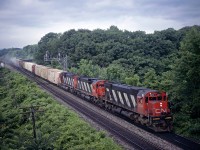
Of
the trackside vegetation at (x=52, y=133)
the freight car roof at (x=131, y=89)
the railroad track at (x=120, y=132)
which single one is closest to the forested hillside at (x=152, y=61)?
the freight car roof at (x=131, y=89)

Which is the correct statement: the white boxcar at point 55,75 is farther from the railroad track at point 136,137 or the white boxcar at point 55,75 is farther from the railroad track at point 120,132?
the railroad track at point 136,137

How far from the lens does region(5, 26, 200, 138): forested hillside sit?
91.9 ft

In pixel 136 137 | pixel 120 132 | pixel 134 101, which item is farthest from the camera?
pixel 134 101

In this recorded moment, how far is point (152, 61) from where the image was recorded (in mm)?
68188

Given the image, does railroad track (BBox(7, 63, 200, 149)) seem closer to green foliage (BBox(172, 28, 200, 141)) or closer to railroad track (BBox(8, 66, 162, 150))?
railroad track (BBox(8, 66, 162, 150))

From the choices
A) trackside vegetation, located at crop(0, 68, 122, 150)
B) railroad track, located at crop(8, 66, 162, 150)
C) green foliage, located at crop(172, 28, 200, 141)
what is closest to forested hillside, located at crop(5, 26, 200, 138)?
green foliage, located at crop(172, 28, 200, 141)

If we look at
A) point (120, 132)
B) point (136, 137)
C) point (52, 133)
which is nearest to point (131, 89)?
point (120, 132)

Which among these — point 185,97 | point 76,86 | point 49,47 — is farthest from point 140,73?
point 49,47

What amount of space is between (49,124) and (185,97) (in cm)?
1514

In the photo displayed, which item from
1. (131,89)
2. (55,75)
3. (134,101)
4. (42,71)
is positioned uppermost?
(131,89)

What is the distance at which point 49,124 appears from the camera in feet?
96.6

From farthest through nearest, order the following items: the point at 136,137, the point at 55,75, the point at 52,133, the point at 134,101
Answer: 1. the point at 55,75
2. the point at 134,101
3. the point at 136,137
4. the point at 52,133

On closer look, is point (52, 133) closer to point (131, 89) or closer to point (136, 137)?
point (136, 137)

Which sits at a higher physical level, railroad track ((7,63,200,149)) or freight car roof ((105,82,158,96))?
freight car roof ((105,82,158,96))
